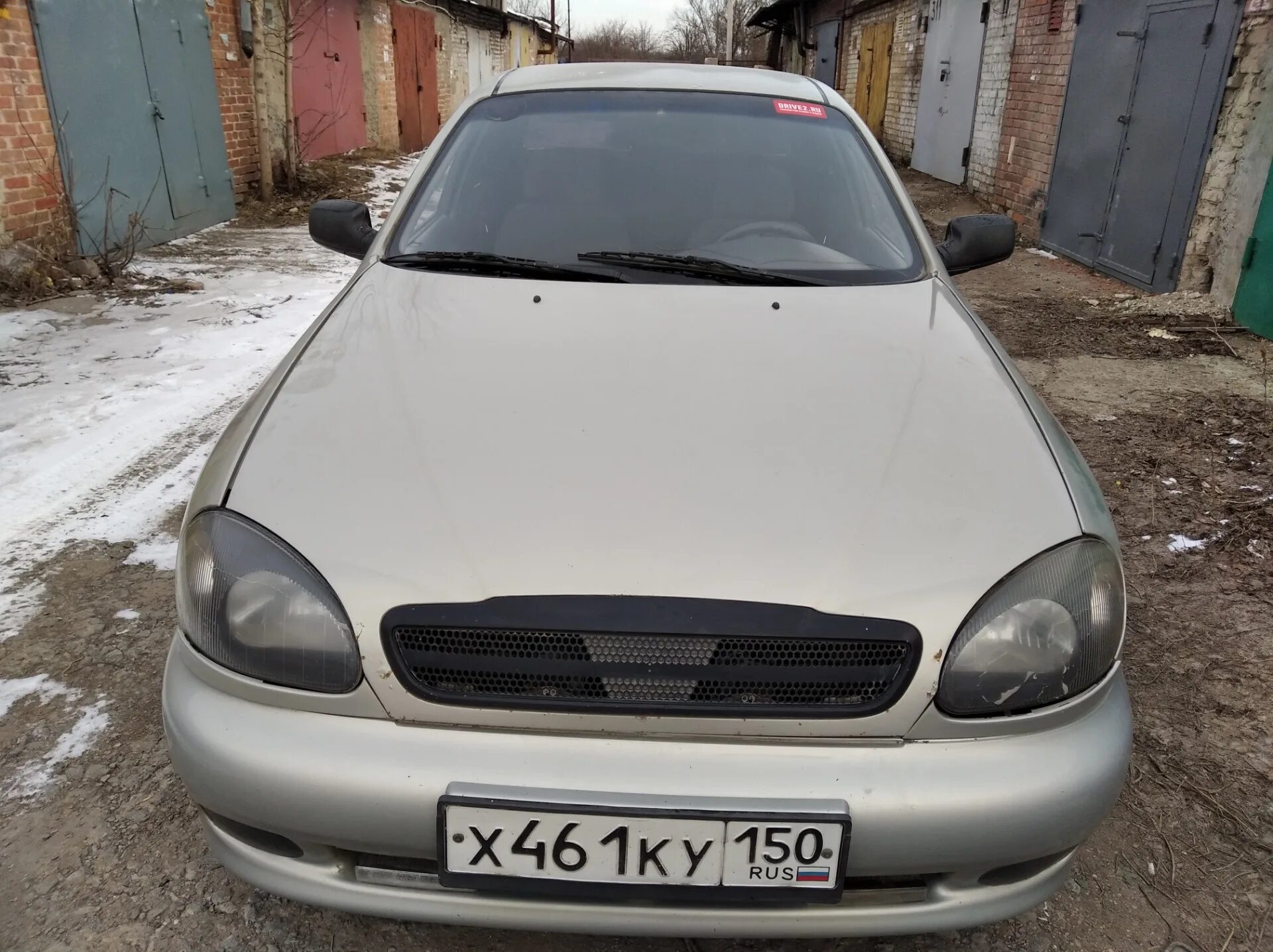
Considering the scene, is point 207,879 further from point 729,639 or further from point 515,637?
point 729,639

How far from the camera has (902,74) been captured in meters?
14.5

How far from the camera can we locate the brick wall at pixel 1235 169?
17.7ft

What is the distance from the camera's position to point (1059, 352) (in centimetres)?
525

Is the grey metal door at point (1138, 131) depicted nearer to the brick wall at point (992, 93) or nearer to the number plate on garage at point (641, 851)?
the brick wall at point (992, 93)

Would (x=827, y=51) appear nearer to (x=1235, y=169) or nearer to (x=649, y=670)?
(x=1235, y=169)

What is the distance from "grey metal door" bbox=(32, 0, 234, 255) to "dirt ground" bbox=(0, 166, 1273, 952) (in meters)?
4.67

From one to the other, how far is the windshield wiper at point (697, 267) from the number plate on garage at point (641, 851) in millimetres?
1271

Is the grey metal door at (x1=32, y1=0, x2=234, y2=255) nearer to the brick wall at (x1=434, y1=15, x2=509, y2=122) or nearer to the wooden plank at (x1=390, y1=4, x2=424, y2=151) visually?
the wooden plank at (x1=390, y1=4, x2=424, y2=151)

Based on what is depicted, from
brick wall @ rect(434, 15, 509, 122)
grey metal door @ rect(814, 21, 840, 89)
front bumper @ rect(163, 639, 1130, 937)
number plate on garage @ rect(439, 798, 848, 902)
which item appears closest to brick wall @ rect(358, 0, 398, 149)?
brick wall @ rect(434, 15, 509, 122)

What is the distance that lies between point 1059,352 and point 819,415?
4.32 m

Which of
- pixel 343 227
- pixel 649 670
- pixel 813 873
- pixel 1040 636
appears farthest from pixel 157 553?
pixel 1040 636

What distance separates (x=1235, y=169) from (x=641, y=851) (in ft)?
20.8

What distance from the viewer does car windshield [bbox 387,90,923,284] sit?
2156 mm

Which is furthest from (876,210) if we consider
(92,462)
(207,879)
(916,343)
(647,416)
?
(92,462)
